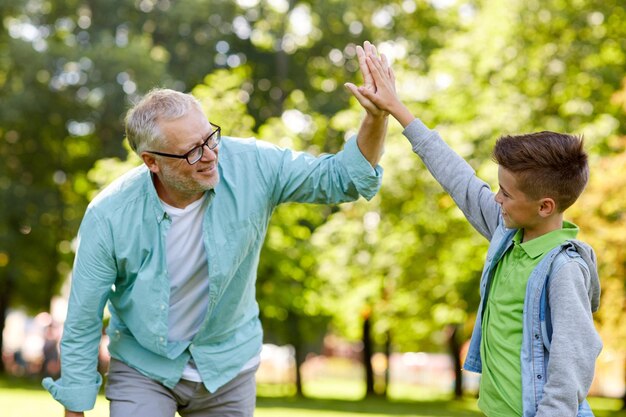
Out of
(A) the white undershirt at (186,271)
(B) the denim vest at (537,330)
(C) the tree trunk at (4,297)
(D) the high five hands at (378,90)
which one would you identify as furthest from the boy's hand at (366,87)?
(C) the tree trunk at (4,297)

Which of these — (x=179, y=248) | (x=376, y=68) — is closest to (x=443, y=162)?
(x=376, y=68)

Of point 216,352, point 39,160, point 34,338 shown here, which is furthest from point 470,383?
point 216,352

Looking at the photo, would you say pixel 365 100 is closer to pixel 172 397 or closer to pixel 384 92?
pixel 384 92

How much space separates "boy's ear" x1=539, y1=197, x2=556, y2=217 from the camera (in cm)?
371

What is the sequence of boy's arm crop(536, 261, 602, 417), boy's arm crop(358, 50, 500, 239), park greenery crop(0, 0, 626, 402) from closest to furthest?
boy's arm crop(536, 261, 602, 417), boy's arm crop(358, 50, 500, 239), park greenery crop(0, 0, 626, 402)

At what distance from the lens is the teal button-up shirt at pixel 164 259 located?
4.42 meters

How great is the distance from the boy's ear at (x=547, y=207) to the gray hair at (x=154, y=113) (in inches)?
61.8

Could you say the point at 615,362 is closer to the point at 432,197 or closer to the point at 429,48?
the point at 432,197

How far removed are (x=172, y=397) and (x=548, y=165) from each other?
2.07 meters

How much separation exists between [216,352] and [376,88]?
4.65ft

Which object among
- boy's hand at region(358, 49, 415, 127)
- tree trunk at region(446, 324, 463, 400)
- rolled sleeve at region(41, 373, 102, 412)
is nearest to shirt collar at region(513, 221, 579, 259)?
boy's hand at region(358, 49, 415, 127)

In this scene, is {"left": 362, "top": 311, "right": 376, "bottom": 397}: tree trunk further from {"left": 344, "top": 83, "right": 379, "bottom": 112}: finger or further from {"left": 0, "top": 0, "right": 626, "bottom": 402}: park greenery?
{"left": 344, "top": 83, "right": 379, "bottom": 112}: finger

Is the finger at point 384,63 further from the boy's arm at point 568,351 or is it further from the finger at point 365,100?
the boy's arm at point 568,351

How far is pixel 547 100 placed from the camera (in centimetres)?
2236
